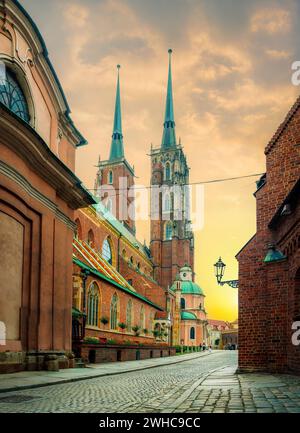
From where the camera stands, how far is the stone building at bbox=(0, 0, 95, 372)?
47.7ft

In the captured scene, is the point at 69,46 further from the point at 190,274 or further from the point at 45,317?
the point at 190,274

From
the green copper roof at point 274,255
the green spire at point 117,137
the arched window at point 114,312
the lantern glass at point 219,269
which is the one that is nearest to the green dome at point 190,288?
the green spire at point 117,137

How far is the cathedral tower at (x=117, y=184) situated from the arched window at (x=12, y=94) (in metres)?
58.8

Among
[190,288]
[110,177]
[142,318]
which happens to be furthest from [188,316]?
[142,318]

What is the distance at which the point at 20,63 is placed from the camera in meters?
16.0

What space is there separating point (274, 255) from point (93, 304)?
656 inches

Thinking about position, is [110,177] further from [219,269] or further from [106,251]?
[219,269]

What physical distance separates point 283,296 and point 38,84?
34.9 feet

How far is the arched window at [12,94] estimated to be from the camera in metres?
15.5

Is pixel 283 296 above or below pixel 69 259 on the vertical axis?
below

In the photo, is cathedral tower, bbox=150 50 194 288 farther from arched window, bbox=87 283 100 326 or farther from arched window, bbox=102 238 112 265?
arched window, bbox=87 283 100 326

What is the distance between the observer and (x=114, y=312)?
110ft

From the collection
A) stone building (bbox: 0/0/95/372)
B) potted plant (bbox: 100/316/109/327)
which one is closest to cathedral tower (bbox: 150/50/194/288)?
potted plant (bbox: 100/316/109/327)
